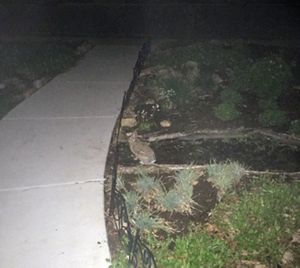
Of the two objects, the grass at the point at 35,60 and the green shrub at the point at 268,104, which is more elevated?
the grass at the point at 35,60

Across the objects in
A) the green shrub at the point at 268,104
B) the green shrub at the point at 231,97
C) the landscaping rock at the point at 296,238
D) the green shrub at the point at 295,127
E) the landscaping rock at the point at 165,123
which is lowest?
the landscaping rock at the point at 296,238

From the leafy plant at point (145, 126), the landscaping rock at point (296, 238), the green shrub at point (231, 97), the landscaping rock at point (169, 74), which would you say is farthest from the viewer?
the landscaping rock at point (169, 74)

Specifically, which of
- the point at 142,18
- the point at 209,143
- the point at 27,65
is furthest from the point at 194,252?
the point at 142,18

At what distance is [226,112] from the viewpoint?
20.1ft

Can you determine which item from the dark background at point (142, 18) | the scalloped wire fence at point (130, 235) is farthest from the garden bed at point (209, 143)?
the dark background at point (142, 18)

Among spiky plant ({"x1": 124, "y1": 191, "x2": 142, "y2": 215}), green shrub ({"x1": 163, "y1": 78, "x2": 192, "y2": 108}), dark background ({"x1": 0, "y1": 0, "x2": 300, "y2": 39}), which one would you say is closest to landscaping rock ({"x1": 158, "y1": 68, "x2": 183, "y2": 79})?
green shrub ({"x1": 163, "y1": 78, "x2": 192, "y2": 108})

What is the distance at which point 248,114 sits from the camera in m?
6.32

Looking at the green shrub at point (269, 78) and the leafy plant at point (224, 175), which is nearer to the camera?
the leafy plant at point (224, 175)

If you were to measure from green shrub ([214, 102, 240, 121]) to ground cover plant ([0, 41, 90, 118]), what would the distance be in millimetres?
3275

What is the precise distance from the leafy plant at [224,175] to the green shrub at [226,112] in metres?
1.47

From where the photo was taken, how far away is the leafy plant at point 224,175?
15.4 feet

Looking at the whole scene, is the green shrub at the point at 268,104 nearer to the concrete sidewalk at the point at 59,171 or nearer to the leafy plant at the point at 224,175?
the leafy plant at the point at 224,175

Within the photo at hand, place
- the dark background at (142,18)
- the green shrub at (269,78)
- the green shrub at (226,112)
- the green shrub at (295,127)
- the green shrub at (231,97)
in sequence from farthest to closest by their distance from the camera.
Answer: the dark background at (142,18) < the green shrub at (269,78) < the green shrub at (231,97) < the green shrub at (226,112) < the green shrub at (295,127)

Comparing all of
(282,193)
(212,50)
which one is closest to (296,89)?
(212,50)
